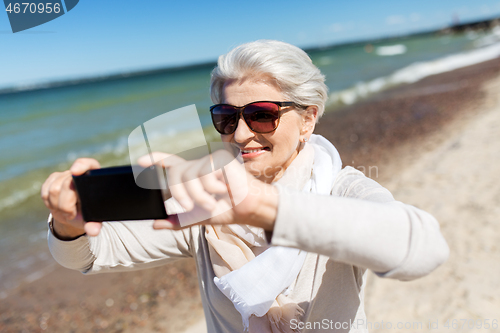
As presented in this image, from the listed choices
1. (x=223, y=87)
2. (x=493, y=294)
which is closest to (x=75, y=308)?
(x=223, y=87)

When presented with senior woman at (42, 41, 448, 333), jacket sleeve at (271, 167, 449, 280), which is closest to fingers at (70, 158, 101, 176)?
senior woman at (42, 41, 448, 333)

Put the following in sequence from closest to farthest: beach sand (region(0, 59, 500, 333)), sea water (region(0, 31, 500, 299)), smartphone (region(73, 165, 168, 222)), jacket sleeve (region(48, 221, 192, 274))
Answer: smartphone (region(73, 165, 168, 222)) → jacket sleeve (region(48, 221, 192, 274)) → beach sand (region(0, 59, 500, 333)) → sea water (region(0, 31, 500, 299))

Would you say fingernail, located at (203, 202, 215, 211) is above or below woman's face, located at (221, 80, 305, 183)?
above

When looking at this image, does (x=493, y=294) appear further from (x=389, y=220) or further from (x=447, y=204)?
(x=389, y=220)

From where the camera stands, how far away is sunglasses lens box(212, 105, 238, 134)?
164 centimetres

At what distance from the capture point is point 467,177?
5.30 metres

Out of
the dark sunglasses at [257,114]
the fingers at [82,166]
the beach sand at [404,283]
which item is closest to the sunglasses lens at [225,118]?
the dark sunglasses at [257,114]

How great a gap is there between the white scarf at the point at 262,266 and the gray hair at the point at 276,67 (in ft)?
1.21

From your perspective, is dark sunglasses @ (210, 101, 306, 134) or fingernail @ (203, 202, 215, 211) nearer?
fingernail @ (203, 202, 215, 211)

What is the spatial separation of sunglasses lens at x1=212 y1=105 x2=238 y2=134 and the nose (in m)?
0.03

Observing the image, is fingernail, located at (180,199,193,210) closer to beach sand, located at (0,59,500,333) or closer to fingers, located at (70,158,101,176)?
fingers, located at (70,158,101,176)

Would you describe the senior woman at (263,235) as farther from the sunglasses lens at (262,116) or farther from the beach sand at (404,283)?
the beach sand at (404,283)

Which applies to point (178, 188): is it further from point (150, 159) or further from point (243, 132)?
point (243, 132)

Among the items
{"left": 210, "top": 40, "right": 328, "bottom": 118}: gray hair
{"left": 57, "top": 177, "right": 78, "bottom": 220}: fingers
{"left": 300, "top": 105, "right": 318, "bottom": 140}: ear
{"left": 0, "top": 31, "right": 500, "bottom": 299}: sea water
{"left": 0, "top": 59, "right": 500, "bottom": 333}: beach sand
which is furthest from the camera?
{"left": 0, "top": 31, "right": 500, "bottom": 299}: sea water
